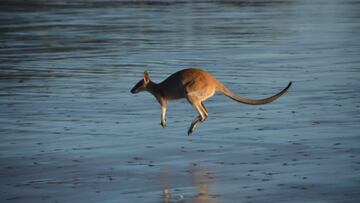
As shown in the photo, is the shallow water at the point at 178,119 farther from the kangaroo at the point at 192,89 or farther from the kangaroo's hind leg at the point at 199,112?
the kangaroo at the point at 192,89

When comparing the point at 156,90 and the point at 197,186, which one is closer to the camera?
the point at 197,186

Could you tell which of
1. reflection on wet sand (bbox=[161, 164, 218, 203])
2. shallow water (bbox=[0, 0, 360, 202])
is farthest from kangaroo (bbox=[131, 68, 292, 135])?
reflection on wet sand (bbox=[161, 164, 218, 203])

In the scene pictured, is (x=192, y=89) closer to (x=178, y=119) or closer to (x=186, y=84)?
(x=186, y=84)

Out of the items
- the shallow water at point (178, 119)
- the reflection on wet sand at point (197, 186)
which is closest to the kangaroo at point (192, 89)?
the shallow water at point (178, 119)

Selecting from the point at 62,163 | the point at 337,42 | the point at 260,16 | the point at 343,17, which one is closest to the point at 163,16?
the point at 260,16

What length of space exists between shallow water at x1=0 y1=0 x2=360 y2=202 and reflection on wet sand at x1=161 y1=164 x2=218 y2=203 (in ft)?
0.07

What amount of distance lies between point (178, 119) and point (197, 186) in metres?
4.36

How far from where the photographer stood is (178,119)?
14070mm

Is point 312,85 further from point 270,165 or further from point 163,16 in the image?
point 163,16

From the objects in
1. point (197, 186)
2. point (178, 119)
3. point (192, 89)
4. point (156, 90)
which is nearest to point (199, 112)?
point (192, 89)

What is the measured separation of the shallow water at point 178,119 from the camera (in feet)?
32.3

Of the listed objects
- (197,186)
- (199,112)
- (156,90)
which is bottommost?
(197,186)

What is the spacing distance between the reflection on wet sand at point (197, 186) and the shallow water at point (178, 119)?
22 mm

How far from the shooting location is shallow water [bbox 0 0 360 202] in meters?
9.84
